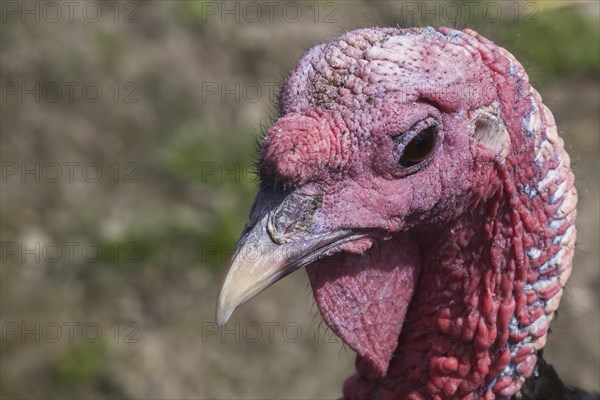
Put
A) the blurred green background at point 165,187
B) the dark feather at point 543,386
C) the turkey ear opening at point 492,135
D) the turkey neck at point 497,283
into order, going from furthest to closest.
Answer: the blurred green background at point 165,187 → the dark feather at point 543,386 → the turkey neck at point 497,283 → the turkey ear opening at point 492,135

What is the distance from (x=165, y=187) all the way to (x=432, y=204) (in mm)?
3880

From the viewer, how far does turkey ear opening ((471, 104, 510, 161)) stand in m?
2.70

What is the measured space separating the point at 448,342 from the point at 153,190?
12.2ft

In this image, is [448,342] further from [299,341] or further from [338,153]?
[299,341]

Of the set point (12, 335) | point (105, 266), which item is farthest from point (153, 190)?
point (12, 335)

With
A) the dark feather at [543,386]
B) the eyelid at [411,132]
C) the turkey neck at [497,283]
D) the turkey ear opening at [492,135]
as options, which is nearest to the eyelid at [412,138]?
the eyelid at [411,132]

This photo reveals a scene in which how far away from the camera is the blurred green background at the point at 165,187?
5.61m

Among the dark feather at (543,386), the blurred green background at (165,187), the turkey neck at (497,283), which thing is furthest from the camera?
the blurred green background at (165,187)

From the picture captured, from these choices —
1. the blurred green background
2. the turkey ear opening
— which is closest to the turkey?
the turkey ear opening

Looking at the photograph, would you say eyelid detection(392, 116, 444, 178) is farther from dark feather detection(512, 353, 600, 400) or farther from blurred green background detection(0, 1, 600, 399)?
blurred green background detection(0, 1, 600, 399)

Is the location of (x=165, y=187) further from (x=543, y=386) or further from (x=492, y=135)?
(x=492, y=135)

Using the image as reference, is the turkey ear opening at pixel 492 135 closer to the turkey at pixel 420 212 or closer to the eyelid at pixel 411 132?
the turkey at pixel 420 212

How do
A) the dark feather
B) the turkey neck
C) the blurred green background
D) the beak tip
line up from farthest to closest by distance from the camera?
the blurred green background → the dark feather → the turkey neck → the beak tip

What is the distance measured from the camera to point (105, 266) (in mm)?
5961
